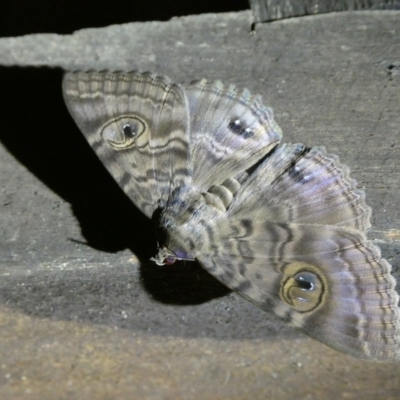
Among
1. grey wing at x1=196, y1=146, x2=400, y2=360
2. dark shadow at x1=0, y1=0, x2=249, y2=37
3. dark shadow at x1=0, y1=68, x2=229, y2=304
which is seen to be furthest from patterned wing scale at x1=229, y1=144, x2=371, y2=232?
dark shadow at x1=0, y1=0, x2=249, y2=37

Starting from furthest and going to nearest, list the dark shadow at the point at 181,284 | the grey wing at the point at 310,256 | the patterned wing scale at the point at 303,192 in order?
the dark shadow at the point at 181,284 < the patterned wing scale at the point at 303,192 < the grey wing at the point at 310,256

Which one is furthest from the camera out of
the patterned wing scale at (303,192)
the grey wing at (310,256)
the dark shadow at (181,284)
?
the dark shadow at (181,284)

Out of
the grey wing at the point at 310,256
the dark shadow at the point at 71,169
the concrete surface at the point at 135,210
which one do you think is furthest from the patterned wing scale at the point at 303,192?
the dark shadow at the point at 71,169

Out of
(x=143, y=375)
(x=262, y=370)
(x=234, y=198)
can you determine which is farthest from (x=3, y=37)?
(x=262, y=370)

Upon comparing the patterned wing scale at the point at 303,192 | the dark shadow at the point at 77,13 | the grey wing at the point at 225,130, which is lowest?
the patterned wing scale at the point at 303,192

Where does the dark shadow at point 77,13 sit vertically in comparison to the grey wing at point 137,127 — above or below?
above

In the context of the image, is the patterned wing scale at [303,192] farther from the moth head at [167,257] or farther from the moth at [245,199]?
the moth head at [167,257]

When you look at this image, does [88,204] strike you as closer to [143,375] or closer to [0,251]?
[0,251]

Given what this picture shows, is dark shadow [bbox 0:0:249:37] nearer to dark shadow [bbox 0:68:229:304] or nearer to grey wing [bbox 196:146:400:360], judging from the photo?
dark shadow [bbox 0:68:229:304]
